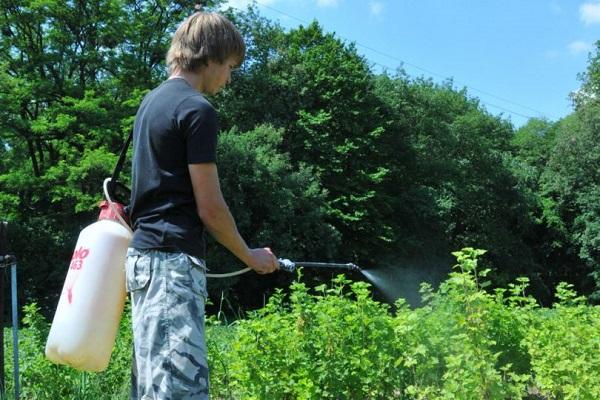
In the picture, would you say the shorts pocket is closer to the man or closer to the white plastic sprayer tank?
the man

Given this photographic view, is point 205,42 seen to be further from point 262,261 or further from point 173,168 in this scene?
point 262,261

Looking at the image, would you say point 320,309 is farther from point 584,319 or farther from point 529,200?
point 529,200

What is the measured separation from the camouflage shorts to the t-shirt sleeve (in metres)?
0.34

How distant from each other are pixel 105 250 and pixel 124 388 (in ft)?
7.52

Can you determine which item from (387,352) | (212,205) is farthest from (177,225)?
(387,352)

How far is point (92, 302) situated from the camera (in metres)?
2.41

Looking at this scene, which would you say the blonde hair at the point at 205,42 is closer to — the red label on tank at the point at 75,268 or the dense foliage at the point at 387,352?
A: the red label on tank at the point at 75,268

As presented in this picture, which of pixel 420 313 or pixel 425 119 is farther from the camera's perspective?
pixel 425 119


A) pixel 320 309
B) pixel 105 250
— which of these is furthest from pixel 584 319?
pixel 105 250

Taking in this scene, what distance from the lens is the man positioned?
2217mm

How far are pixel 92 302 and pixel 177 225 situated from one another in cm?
44

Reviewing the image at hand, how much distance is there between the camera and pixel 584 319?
186 inches

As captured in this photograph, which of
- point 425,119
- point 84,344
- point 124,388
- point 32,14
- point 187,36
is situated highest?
point 32,14

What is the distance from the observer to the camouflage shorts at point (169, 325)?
2.20 metres
